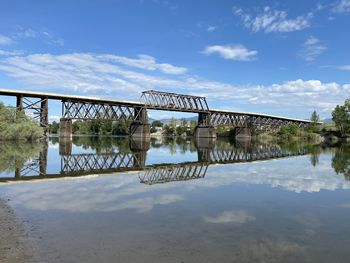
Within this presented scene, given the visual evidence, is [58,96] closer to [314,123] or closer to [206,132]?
[206,132]

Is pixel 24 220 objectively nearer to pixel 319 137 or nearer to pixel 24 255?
pixel 24 255

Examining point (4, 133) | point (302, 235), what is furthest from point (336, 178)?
point (4, 133)

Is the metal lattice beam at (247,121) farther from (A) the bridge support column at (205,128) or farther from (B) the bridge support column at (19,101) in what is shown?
(B) the bridge support column at (19,101)

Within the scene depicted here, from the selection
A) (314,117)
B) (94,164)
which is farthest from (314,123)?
(94,164)

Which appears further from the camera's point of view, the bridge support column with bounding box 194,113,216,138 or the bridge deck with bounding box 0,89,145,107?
the bridge support column with bounding box 194,113,216,138

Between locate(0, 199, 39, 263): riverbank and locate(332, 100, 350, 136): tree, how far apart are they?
15376cm

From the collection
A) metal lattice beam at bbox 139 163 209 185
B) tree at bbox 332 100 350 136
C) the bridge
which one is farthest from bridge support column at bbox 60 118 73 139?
tree at bbox 332 100 350 136

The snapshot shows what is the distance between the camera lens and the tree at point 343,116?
14762 centimetres

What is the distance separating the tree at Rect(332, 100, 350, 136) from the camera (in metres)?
148

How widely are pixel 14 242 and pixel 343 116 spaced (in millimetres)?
155663

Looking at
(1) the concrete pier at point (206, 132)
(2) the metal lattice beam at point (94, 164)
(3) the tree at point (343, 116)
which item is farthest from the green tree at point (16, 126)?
(3) the tree at point (343, 116)

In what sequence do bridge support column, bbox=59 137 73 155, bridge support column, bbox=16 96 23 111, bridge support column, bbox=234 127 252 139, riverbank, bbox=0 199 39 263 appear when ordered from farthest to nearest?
1. bridge support column, bbox=234 127 252 139
2. bridge support column, bbox=16 96 23 111
3. bridge support column, bbox=59 137 73 155
4. riverbank, bbox=0 199 39 263

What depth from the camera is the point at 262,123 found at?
7072 inches

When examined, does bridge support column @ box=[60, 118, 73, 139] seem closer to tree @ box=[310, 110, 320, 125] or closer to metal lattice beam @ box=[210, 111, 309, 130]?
metal lattice beam @ box=[210, 111, 309, 130]
